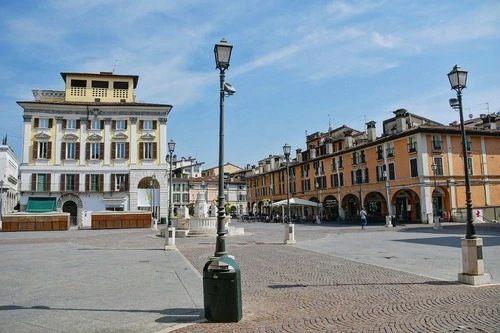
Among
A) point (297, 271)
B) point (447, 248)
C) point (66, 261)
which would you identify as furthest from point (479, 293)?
point (66, 261)

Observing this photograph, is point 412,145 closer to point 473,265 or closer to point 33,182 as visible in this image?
point 473,265

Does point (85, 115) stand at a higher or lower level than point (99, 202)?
higher

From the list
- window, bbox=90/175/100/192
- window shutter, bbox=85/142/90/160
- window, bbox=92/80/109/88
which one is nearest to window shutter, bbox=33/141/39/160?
window shutter, bbox=85/142/90/160

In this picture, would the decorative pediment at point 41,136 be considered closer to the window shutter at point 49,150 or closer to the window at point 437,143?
the window shutter at point 49,150

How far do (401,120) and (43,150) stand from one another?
4153cm

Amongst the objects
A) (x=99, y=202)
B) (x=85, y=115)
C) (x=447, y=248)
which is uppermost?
(x=85, y=115)

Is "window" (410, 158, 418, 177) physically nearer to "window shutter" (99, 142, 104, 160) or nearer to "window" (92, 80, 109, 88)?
"window shutter" (99, 142, 104, 160)

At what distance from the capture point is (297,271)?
1127cm

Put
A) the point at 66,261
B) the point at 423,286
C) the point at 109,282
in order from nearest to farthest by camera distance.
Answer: the point at 423,286 → the point at 109,282 → the point at 66,261

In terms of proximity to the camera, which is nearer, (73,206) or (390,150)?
(390,150)

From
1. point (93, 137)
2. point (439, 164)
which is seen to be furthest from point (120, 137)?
point (439, 164)

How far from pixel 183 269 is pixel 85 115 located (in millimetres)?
41734

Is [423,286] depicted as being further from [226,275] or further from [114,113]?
[114,113]

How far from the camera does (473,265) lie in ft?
28.8
